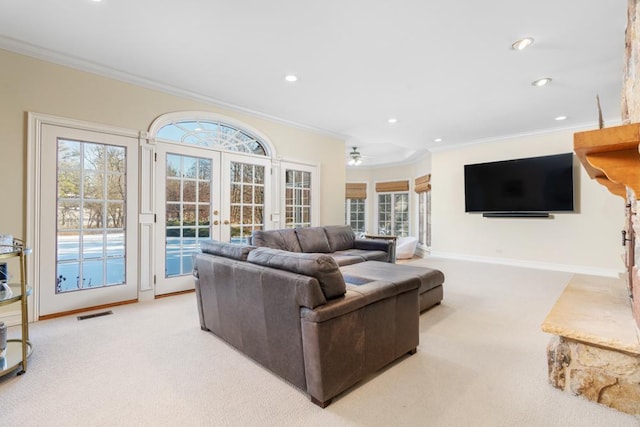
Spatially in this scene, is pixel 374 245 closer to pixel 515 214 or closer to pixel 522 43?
pixel 515 214

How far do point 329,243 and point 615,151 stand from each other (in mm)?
3800

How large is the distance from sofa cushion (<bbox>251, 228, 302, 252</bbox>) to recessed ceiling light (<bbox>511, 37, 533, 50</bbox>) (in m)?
3.32

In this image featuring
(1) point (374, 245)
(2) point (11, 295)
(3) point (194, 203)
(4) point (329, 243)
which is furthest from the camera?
(1) point (374, 245)

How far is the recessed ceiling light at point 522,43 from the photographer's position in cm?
265

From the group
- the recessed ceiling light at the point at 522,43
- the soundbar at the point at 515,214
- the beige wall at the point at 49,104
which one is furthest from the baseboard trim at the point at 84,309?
the soundbar at the point at 515,214

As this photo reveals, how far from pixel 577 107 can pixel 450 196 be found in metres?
2.84

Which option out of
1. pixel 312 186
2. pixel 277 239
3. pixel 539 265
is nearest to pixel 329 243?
pixel 277 239

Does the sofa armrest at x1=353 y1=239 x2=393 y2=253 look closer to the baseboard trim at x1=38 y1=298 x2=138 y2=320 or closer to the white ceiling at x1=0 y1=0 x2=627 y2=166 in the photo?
the white ceiling at x1=0 y1=0 x2=627 y2=166

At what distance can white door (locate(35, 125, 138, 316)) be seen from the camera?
3037mm

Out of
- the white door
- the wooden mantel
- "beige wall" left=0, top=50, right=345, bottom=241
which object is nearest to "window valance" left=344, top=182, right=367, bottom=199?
"beige wall" left=0, top=50, right=345, bottom=241

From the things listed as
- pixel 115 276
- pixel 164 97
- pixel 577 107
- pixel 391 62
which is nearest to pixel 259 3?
pixel 391 62

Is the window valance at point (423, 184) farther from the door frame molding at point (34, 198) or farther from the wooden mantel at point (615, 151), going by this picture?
the door frame molding at point (34, 198)

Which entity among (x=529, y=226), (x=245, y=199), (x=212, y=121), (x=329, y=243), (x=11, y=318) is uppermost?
(x=212, y=121)

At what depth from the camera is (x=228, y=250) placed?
2367 millimetres
